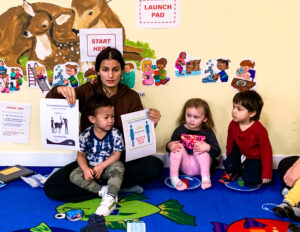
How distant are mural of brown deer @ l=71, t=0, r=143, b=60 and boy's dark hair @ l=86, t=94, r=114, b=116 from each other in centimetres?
48

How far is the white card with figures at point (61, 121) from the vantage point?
1.89 metres

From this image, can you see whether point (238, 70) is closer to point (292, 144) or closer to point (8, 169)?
point (292, 144)

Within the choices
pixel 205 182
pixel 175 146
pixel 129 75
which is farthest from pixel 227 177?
pixel 129 75

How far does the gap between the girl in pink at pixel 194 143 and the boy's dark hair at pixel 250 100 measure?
0.23 metres

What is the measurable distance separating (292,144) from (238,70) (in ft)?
2.11

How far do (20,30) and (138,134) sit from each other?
40.6 inches

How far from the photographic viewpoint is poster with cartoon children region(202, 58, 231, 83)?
2131 mm

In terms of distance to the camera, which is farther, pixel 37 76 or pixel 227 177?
pixel 37 76

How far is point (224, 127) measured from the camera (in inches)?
89.0

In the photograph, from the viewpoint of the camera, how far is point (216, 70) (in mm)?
2148

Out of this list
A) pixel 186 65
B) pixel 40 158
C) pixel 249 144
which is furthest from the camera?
pixel 40 158

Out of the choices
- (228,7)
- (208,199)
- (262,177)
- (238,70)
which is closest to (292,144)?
(262,177)

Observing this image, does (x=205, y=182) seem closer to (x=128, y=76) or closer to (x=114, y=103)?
(x=114, y=103)

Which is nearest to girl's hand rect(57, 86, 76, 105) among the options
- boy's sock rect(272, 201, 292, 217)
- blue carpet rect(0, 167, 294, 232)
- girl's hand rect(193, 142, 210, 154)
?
blue carpet rect(0, 167, 294, 232)
